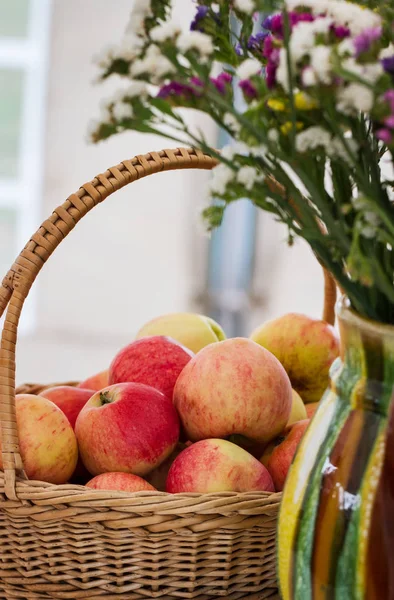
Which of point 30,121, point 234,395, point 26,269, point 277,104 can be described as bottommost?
point 234,395

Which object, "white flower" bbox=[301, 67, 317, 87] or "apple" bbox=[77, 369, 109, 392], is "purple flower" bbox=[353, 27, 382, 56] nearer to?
"white flower" bbox=[301, 67, 317, 87]

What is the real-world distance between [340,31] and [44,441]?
447mm

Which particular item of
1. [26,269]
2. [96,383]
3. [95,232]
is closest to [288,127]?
[26,269]

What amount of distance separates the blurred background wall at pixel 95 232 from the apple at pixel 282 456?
5.88 ft

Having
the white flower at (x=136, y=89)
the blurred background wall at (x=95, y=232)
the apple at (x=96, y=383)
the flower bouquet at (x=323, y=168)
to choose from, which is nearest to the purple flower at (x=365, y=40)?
the flower bouquet at (x=323, y=168)

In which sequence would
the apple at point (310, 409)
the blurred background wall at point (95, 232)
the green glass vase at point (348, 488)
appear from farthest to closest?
the blurred background wall at point (95, 232) → the apple at point (310, 409) → the green glass vase at point (348, 488)

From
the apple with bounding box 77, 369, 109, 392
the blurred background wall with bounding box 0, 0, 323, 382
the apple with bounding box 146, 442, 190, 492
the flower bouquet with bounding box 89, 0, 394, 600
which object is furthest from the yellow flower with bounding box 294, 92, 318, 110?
the blurred background wall with bounding box 0, 0, 323, 382

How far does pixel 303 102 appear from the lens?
0.43 meters

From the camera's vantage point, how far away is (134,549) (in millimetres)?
663

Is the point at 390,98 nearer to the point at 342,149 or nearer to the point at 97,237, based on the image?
the point at 342,149

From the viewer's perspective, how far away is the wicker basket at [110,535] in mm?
651

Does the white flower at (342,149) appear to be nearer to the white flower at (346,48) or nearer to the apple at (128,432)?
the white flower at (346,48)

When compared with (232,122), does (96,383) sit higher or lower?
lower

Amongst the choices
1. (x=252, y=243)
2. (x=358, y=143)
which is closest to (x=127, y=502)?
(x=358, y=143)
